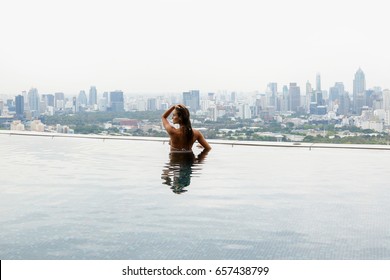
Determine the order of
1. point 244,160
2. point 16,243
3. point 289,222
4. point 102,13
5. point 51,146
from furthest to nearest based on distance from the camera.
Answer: point 102,13 → point 51,146 → point 244,160 → point 289,222 → point 16,243

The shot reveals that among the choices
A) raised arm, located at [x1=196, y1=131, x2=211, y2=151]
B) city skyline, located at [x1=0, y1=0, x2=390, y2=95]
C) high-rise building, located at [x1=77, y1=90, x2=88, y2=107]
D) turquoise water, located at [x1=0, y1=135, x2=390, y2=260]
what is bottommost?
turquoise water, located at [x1=0, y1=135, x2=390, y2=260]

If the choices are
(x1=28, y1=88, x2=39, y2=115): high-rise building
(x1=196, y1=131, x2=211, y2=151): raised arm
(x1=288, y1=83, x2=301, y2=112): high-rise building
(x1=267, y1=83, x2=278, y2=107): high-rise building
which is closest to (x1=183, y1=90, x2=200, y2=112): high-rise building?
(x1=267, y1=83, x2=278, y2=107): high-rise building

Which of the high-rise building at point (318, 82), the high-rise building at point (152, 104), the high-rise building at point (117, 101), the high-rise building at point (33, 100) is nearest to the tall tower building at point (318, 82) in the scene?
the high-rise building at point (318, 82)

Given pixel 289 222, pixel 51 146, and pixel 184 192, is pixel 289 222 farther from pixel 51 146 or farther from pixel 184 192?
pixel 51 146

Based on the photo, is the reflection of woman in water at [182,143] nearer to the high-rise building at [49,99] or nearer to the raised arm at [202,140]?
the raised arm at [202,140]

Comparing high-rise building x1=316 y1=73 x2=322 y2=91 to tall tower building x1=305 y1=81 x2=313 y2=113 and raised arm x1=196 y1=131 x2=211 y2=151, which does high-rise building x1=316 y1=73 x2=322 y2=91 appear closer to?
tall tower building x1=305 y1=81 x2=313 y2=113

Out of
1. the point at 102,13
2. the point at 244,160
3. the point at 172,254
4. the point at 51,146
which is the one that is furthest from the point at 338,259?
the point at 102,13
